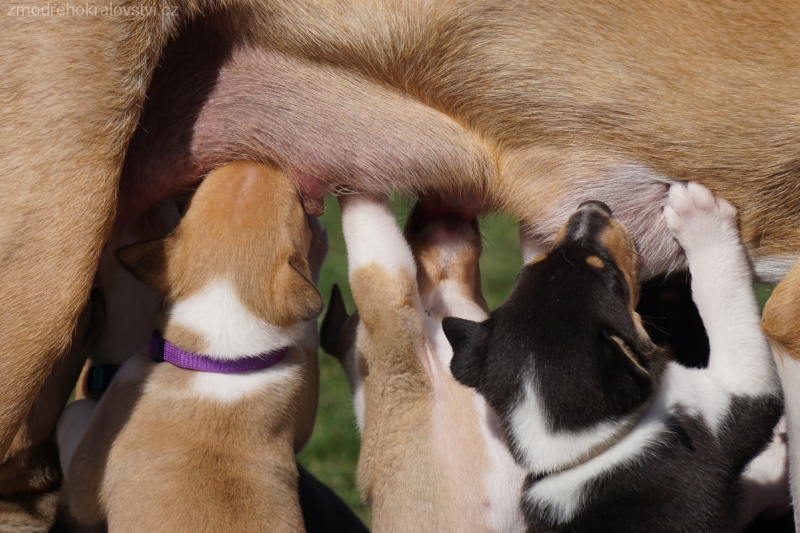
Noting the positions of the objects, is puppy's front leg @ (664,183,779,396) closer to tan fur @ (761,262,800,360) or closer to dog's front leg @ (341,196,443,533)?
tan fur @ (761,262,800,360)

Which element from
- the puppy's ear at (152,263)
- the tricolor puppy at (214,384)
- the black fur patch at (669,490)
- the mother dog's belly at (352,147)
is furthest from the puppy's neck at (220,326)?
the black fur patch at (669,490)

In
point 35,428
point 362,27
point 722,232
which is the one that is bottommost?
point 35,428

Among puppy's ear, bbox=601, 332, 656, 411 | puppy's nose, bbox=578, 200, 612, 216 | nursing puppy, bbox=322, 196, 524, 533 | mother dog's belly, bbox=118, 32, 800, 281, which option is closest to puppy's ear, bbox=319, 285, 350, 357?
nursing puppy, bbox=322, 196, 524, 533

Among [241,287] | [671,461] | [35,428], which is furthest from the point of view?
[35,428]

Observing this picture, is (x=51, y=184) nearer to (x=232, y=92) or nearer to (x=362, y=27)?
(x=232, y=92)

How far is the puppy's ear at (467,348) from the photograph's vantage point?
11.2ft

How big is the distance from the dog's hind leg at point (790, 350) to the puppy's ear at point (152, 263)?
6.14 feet

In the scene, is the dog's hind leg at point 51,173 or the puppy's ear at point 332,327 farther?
the puppy's ear at point 332,327

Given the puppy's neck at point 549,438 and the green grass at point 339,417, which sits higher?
the puppy's neck at point 549,438

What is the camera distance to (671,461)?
3.29 metres

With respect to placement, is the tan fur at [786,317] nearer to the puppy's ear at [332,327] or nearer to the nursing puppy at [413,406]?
the nursing puppy at [413,406]

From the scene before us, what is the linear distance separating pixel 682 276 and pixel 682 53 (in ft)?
2.93

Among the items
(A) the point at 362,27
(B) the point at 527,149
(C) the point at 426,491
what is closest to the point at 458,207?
(B) the point at 527,149

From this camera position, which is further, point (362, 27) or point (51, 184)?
point (362, 27)
